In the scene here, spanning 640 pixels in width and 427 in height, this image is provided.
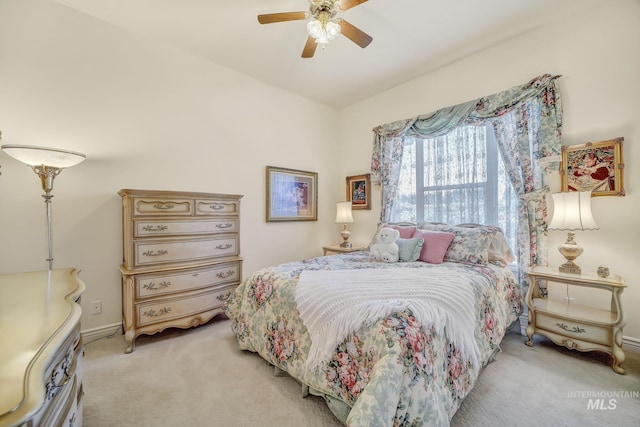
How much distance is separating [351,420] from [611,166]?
2.78 metres

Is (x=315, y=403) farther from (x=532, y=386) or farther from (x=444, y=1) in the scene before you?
(x=444, y=1)

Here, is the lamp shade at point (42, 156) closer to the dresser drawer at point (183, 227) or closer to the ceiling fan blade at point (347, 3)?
the dresser drawer at point (183, 227)

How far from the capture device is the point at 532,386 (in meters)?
1.73

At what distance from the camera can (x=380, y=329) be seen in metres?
1.28

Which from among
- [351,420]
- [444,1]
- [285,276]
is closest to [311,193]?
[285,276]

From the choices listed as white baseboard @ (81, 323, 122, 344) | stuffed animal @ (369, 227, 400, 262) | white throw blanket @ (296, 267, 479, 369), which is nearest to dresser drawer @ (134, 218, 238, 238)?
white baseboard @ (81, 323, 122, 344)

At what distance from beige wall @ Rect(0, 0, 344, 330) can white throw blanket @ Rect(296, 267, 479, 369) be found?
195 centimetres

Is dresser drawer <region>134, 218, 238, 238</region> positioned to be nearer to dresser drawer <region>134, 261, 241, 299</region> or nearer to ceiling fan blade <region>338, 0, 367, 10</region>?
dresser drawer <region>134, 261, 241, 299</region>

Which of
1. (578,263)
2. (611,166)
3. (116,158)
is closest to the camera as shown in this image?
(611,166)

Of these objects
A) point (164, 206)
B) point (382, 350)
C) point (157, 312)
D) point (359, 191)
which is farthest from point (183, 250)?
point (359, 191)

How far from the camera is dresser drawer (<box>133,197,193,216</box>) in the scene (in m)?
2.26

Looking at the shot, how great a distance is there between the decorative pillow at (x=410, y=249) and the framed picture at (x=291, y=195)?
1.74m

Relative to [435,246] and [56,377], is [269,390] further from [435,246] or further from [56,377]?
[435,246]

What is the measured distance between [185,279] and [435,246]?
2379 millimetres
